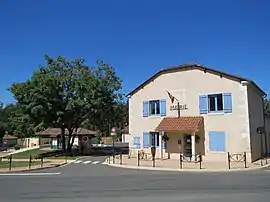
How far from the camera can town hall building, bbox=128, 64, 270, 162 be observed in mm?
27766

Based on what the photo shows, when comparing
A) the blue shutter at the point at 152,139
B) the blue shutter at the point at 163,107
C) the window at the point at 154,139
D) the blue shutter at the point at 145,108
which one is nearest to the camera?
the blue shutter at the point at 163,107

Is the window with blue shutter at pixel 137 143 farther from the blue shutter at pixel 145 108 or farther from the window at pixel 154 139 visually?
the blue shutter at pixel 145 108

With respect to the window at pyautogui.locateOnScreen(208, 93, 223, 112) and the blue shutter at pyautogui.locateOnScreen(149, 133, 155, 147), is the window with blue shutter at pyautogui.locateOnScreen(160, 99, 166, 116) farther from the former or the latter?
the window at pyautogui.locateOnScreen(208, 93, 223, 112)

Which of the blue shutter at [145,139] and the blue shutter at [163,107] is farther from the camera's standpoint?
the blue shutter at [145,139]

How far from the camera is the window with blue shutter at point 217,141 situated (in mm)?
28084

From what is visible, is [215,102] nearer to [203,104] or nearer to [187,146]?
[203,104]

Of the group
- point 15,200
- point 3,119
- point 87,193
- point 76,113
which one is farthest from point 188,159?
point 3,119

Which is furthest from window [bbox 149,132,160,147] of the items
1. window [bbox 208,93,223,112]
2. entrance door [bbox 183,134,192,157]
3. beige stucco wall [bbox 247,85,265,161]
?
beige stucco wall [bbox 247,85,265,161]

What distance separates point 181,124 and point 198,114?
1742 millimetres

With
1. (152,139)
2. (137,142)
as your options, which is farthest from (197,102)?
(137,142)

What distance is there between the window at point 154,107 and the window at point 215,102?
5078 millimetres

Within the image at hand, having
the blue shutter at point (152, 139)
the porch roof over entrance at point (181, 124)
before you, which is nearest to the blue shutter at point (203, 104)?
the porch roof over entrance at point (181, 124)

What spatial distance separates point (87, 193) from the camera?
12.7 m

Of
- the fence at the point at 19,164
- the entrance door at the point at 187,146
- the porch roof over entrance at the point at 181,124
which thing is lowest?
the fence at the point at 19,164
